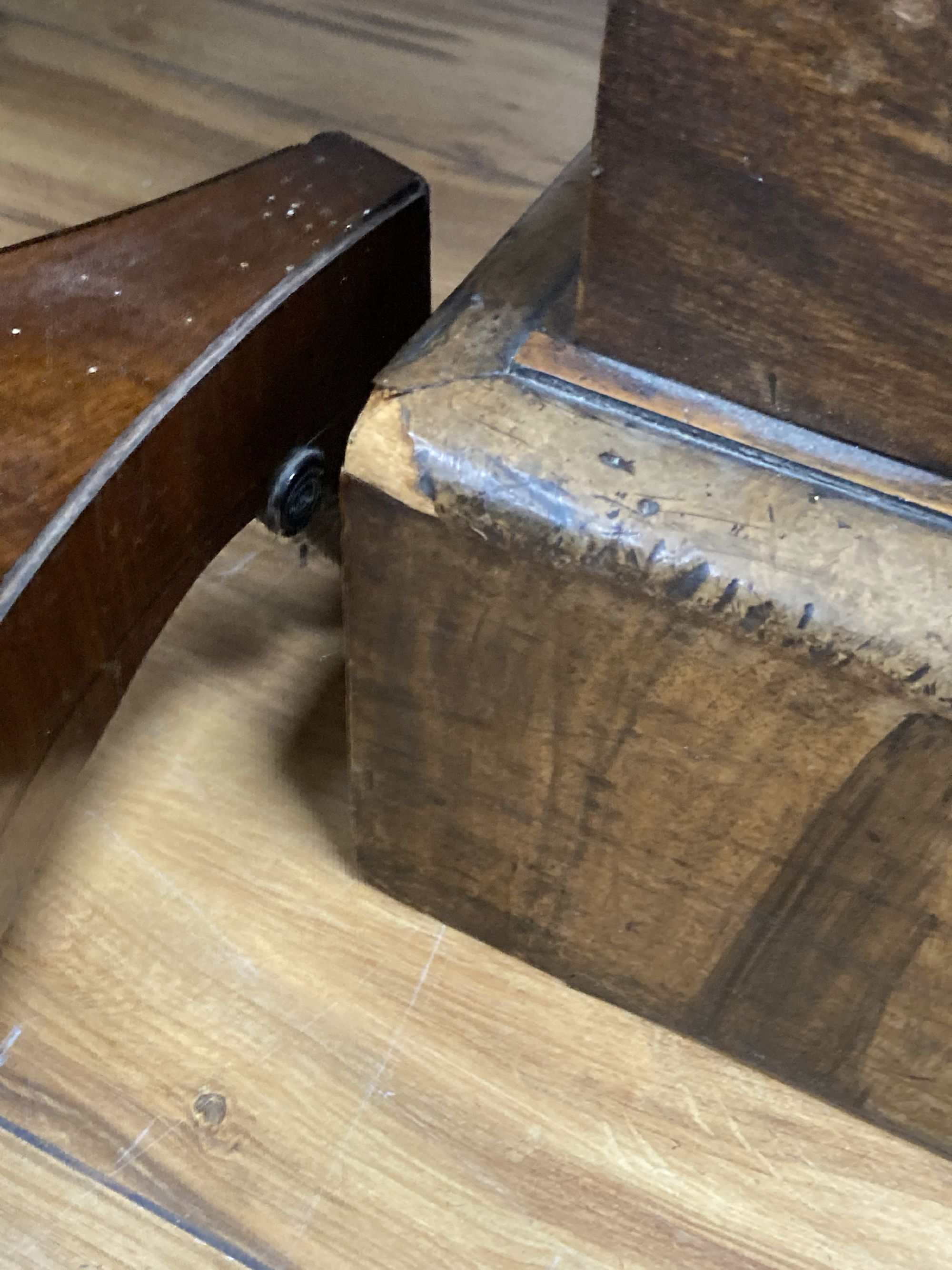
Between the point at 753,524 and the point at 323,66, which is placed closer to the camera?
the point at 753,524

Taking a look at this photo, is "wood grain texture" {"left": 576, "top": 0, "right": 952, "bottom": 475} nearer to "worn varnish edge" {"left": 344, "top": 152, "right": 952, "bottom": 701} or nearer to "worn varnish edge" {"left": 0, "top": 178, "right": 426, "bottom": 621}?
"worn varnish edge" {"left": 344, "top": 152, "right": 952, "bottom": 701}

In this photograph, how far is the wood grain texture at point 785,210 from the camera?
13.1 inches

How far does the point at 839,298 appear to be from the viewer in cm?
38

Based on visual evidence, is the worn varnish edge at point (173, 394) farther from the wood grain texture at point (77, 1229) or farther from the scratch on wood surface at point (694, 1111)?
the scratch on wood surface at point (694, 1111)

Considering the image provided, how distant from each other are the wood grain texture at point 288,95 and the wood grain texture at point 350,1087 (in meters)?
0.49

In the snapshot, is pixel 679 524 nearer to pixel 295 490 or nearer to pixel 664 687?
pixel 664 687

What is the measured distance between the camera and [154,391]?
0.53 metres

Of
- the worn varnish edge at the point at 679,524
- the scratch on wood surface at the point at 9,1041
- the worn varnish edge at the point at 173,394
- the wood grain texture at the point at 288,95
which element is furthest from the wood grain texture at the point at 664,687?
the wood grain texture at the point at 288,95

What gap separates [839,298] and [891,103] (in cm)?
6

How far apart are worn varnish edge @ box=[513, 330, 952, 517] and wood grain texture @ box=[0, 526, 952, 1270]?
0.33 metres

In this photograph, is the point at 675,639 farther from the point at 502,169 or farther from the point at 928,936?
the point at 502,169

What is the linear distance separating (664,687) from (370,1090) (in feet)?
0.93

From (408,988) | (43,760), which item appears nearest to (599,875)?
(408,988)

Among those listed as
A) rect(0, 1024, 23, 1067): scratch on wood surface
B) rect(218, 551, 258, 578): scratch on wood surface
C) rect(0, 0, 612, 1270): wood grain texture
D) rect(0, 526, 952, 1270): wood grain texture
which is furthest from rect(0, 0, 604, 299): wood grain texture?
rect(0, 1024, 23, 1067): scratch on wood surface
